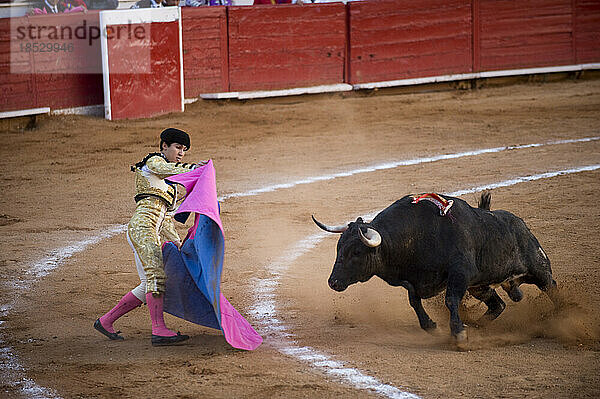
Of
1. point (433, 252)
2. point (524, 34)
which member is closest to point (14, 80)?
point (433, 252)

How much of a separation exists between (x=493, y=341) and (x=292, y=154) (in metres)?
5.23

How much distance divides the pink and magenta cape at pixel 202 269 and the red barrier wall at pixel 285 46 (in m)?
8.00

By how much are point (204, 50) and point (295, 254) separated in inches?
255

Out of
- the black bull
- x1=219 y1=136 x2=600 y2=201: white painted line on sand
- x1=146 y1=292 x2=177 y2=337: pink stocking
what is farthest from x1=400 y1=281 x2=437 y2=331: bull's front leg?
x1=219 y1=136 x2=600 y2=201: white painted line on sand

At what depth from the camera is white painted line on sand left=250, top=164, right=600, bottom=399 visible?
3660mm

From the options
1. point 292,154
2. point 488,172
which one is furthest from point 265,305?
point 292,154

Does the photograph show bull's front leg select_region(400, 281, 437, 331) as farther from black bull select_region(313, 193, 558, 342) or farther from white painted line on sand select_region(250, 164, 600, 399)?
white painted line on sand select_region(250, 164, 600, 399)

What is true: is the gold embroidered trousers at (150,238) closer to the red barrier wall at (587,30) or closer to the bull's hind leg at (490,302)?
the bull's hind leg at (490,302)

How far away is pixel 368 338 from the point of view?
4285 millimetres

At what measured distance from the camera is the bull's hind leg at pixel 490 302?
4461 mm

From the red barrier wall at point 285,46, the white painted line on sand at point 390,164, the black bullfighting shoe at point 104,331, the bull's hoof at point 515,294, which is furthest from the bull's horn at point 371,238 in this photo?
the red barrier wall at point 285,46

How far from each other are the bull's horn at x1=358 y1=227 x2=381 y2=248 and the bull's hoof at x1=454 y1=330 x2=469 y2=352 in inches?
22.0

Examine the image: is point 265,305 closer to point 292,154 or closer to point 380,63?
point 292,154

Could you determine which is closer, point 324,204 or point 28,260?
point 28,260
